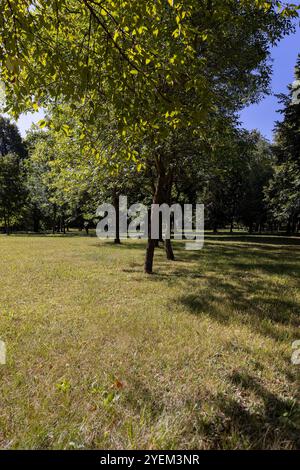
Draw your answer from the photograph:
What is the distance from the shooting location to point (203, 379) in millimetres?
3600

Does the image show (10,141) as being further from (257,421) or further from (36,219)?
(257,421)

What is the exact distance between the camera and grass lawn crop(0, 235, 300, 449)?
271 cm

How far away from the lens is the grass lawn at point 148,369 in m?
2.71

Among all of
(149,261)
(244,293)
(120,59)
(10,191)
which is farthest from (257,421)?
(10,191)

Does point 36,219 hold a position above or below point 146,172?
below

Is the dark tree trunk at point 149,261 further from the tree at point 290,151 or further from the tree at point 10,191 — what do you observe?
the tree at point 10,191

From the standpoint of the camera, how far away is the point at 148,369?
3.83m

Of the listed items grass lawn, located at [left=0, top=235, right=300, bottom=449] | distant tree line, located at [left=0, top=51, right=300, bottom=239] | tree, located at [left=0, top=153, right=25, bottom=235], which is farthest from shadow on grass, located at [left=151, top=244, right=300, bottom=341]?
tree, located at [left=0, top=153, right=25, bottom=235]

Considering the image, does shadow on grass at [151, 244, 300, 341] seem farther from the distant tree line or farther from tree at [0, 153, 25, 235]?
tree at [0, 153, 25, 235]

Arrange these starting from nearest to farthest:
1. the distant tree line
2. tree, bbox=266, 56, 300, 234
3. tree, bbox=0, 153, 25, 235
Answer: the distant tree line
tree, bbox=266, 56, 300, 234
tree, bbox=0, 153, 25, 235

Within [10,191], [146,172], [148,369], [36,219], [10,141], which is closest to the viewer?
[148,369]

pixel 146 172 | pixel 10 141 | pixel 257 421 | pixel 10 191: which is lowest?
pixel 257 421

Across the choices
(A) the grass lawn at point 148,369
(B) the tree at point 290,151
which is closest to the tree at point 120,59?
(A) the grass lawn at point 148,369

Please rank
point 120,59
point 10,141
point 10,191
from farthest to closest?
point 10,141 → point 10,191 → point 120,59
